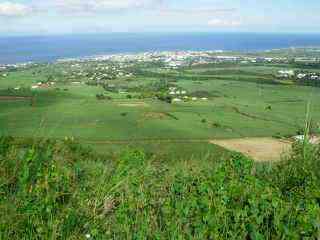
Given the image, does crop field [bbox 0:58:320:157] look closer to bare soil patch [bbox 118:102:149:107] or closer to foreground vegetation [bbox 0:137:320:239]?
bare soil patch [bbox 118:102:149:107]

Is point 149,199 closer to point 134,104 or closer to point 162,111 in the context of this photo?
point 162,111

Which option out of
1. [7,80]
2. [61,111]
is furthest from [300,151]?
[7,80]

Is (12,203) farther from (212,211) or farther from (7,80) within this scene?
(7,80)

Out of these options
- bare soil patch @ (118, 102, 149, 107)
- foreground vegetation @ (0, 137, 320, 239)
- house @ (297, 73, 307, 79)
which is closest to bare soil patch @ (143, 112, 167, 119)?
bare soil patch @ (118, 102, 149, 107)

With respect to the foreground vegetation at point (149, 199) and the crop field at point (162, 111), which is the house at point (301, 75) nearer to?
the crop field at point (162, 111)

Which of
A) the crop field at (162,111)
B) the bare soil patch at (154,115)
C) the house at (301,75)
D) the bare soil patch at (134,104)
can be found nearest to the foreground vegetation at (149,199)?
the crop field at (162,111)

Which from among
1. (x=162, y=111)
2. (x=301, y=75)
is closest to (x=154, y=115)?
(x=162, y=111)
